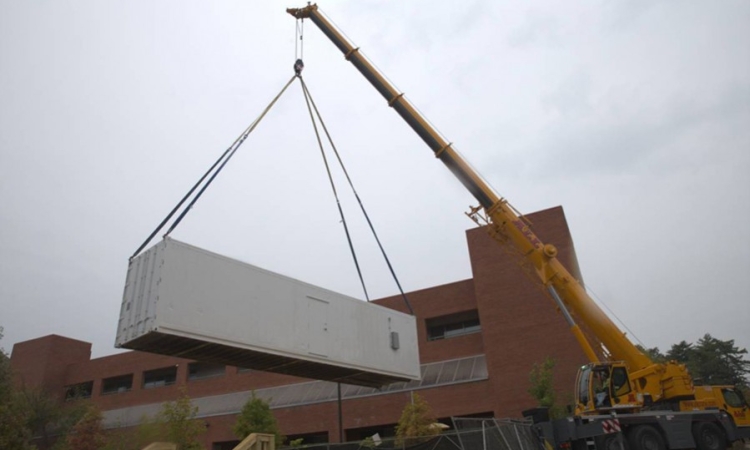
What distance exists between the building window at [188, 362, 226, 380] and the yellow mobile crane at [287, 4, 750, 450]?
2669 cm

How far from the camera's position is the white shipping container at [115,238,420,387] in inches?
347

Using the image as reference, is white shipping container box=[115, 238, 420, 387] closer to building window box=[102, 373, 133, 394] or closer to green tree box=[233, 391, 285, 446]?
green tree box=[233, 391, 285, 446]

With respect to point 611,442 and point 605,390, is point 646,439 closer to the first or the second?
point 611,442

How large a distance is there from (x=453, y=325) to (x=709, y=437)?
17.9 metres

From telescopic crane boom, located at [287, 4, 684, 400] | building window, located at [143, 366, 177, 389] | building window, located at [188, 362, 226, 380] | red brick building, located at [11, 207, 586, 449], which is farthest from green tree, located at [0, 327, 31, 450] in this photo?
telescopic crane boom, located at [287, 4, 684, 400]

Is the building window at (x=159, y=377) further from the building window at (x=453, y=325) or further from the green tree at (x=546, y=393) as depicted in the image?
the green tree at (x=546, y=393)

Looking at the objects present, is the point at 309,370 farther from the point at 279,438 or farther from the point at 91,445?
the point at 91,445

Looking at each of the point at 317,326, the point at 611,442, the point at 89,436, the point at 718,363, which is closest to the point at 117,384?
the point at 89,436

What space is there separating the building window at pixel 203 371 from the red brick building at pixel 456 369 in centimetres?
7

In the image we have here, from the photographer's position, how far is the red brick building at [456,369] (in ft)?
83.6

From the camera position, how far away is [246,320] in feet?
32.2

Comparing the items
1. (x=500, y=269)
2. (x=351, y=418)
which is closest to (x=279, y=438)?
(x=351, y=418)

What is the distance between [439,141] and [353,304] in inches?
322

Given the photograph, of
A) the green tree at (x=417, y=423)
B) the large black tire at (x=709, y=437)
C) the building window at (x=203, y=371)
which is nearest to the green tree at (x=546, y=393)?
the green tree at (x=417, y=423)
